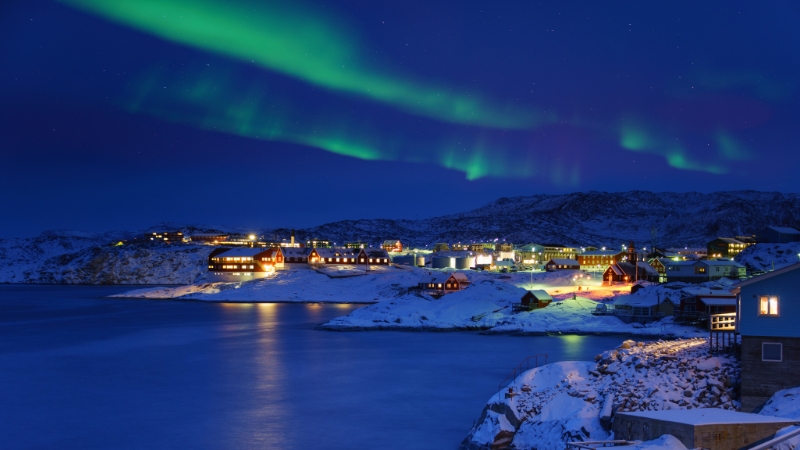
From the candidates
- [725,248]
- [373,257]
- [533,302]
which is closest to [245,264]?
[373,257]

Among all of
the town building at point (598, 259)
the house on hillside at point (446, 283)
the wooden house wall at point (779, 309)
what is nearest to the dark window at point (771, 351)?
the wooden house wall at point (779, 309)

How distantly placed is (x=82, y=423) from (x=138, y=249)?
115 m

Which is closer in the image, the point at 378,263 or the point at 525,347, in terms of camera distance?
the point at 525,347

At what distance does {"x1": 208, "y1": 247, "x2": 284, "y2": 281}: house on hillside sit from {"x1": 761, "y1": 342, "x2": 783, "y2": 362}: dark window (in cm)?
8129

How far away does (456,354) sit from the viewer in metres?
33.1

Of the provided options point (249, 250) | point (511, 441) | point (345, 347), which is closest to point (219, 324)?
point (345, 347)

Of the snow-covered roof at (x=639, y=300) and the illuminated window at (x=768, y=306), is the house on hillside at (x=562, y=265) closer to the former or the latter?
the snow-covered roof at (x=639, y=300)

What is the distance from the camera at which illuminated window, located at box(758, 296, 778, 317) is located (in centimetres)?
1580

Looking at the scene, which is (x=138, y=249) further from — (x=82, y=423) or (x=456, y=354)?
(x=82, y=423)

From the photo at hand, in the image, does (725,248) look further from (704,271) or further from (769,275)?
(769,275)

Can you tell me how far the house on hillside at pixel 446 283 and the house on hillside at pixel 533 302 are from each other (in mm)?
18134

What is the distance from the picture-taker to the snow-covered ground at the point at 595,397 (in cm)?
1478

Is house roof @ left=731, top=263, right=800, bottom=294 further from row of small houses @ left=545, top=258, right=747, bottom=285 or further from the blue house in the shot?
row of small houses @ left=545, top=258, right=747, bottom=285

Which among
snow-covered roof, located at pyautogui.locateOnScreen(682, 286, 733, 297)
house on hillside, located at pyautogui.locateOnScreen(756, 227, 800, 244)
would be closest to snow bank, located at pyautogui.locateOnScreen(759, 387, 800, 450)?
snow-covered roof, located at pyautogui.locateOnScreen(682, 286, 733, 297)
